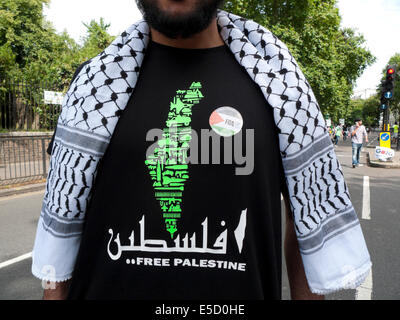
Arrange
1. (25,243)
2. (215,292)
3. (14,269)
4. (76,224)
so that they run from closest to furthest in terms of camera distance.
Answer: (215,292)
(76,224)
(14,269)
(25,243)

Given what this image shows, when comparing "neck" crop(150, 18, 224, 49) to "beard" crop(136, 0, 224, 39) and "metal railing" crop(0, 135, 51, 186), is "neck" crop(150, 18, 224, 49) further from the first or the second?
"metal railing" crop(0, 135, 51, 186)

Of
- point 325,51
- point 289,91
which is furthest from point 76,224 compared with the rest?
point 325,51

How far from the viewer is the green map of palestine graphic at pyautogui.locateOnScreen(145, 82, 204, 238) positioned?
1.07 meters

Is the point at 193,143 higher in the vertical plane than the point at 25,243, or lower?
higher

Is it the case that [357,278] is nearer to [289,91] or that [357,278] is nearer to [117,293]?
[289,91]

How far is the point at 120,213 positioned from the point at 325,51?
20.1 m

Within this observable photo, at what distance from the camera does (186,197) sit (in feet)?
3.51

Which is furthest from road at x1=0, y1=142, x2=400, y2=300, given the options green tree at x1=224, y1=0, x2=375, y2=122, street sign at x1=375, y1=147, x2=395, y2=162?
green tree at x1=224, y1=0, x2=375, y2=122

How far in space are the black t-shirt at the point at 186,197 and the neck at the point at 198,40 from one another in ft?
0.20

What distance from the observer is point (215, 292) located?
107cm

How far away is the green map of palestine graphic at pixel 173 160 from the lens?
3.52 feet

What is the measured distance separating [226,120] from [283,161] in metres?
0.25

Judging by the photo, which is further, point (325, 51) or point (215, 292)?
point (325, 51)

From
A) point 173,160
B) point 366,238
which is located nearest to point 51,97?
point 366,238
